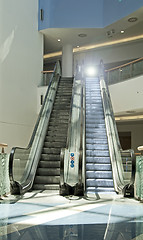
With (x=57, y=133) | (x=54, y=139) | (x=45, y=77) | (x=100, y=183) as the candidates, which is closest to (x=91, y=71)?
(x=45, y=77)

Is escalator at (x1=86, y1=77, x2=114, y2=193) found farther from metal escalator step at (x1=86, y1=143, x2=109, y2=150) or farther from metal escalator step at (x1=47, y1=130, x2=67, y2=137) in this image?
metal escalator step at (x1=47, y1=130, x2=67, y2=137)

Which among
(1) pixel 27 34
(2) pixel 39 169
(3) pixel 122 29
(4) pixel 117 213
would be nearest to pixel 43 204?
(4) pixel 117 213

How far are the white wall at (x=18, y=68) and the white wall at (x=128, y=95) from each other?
4788mm

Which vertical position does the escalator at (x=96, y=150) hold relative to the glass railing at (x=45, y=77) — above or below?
below

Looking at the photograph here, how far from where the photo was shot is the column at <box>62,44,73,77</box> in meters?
18.9

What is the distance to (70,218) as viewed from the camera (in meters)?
4.28

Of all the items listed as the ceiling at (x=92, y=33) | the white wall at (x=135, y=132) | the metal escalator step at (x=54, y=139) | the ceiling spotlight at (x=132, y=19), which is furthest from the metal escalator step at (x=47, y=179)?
the white wall at (x=135, y=132)

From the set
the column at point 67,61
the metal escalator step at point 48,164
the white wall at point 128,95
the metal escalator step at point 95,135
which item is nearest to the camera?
the metal escalator step at point 48,164

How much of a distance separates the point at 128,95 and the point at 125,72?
47.5 inches

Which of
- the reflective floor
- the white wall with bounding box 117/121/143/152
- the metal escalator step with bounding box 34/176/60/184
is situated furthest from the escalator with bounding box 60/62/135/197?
the white wall with bounding box 117/121/143/152

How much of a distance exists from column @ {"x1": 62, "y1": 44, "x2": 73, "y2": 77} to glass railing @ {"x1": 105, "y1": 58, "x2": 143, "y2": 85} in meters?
4.76

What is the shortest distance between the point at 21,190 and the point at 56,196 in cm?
93

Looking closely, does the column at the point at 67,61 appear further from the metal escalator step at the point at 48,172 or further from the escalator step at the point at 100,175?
the escalator step at the point at 100,175

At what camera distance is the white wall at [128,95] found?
12.4 m
